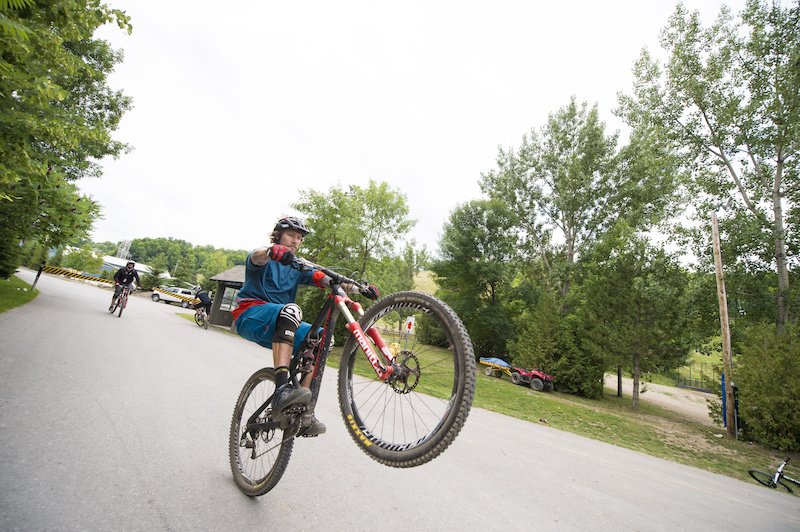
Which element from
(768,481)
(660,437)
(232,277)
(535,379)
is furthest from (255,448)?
(232,277)

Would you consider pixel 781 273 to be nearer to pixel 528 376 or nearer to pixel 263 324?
pixel 528 376

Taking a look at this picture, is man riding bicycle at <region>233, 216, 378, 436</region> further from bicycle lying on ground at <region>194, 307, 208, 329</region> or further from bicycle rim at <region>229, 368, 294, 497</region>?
bicycle lying on ground at <region>194, 307, 208, 329</region>

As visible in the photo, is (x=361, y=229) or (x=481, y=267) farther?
(x=481, y=267)

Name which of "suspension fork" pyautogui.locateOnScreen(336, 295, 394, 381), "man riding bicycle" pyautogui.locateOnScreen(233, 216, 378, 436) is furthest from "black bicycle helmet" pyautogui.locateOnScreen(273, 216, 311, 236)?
"suspension fork" pyautogui.locateOnScreen(336, 295, 394, 381)

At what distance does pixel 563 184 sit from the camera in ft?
89.9

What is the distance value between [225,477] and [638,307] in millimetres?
22785

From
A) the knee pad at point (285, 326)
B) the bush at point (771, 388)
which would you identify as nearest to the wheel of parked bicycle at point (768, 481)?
the bush at point (771, 388)

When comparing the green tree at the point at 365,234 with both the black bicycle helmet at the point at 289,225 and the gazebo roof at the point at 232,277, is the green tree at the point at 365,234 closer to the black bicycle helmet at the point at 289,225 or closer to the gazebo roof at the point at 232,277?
the gazebo roof at the point at 232,277

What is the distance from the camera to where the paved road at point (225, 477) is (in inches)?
98.5

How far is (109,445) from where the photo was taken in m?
3.27

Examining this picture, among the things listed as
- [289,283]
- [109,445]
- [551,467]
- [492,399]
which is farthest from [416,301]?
[492,399]

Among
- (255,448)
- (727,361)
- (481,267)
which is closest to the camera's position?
(255,448)

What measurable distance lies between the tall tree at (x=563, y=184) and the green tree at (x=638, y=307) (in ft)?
17.0

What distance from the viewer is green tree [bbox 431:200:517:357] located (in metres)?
31.9
